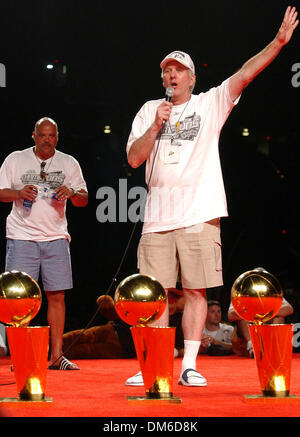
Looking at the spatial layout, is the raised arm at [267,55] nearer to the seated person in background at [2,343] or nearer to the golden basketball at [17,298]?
the golden basketball at [17,298]

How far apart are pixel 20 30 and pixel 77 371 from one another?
2556 millimetres

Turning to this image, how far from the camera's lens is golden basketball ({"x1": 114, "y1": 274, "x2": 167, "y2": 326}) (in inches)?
70.6

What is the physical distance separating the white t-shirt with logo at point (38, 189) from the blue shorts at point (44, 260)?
4 cm

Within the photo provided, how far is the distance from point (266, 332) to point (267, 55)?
917 mm

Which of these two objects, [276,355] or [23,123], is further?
[23,123]

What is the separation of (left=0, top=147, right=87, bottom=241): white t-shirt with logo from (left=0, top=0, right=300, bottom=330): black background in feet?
4.76

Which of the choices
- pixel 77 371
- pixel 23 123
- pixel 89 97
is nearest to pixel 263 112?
pixel 89 97

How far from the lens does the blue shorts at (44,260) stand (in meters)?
3.28

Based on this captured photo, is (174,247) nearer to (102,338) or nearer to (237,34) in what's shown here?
(102,338)

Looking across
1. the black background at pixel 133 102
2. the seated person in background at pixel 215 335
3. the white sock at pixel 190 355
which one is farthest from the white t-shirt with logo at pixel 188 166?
the black background at pixel 133 102

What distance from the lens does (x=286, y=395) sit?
1.81 metres

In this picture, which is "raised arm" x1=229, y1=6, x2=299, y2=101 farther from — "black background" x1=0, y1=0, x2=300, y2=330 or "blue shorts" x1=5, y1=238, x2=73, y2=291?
"black background" x1=0, y1=0, x2=300, y2=330

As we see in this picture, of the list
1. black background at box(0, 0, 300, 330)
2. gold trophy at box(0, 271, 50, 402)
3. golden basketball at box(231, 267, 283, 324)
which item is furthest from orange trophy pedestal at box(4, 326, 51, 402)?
black background at box(0, 0, 300, 330)

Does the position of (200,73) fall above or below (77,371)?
above
